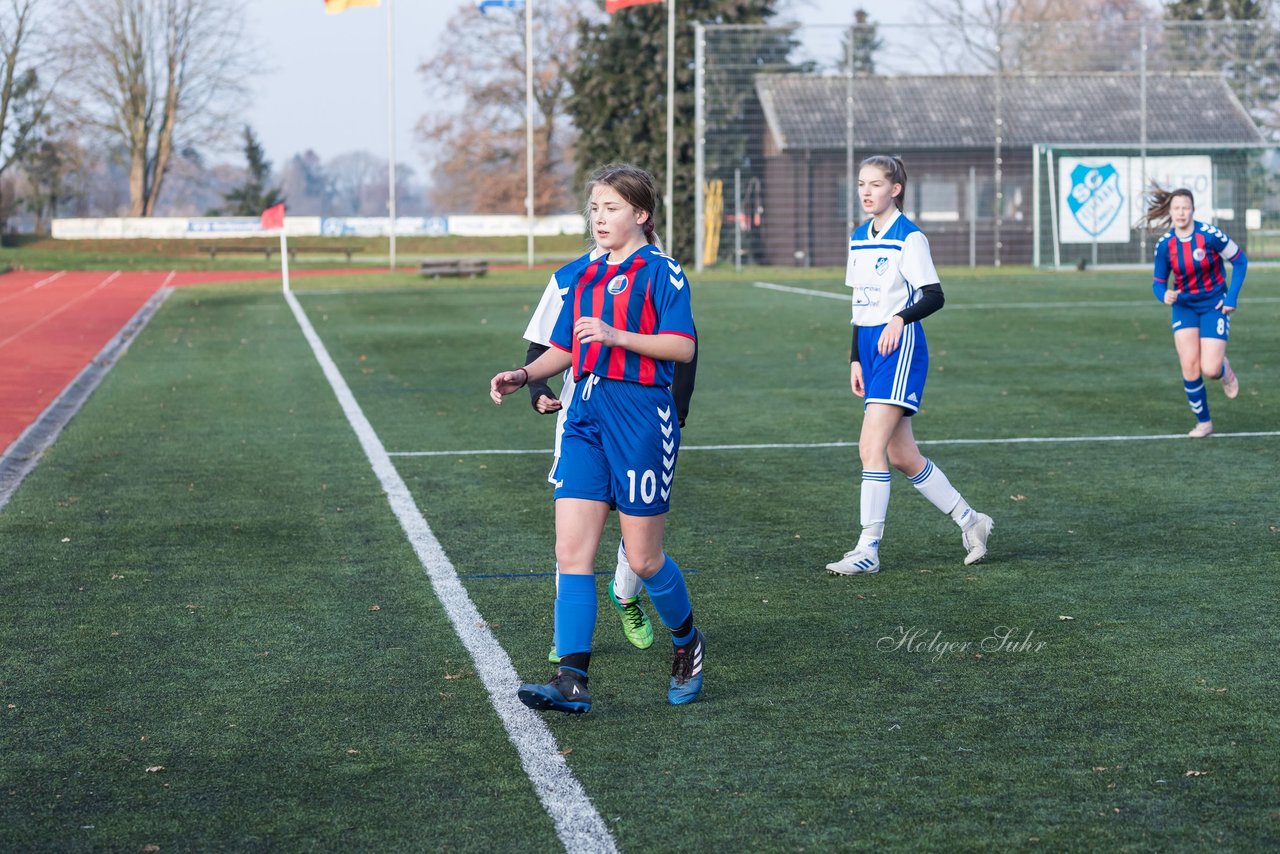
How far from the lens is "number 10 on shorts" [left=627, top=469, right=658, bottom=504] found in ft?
16.2

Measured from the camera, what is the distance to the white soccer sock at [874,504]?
7.29 meters

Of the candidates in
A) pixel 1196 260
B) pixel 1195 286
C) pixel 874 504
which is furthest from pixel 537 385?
pixel 1195 286

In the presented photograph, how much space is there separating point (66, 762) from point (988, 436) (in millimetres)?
8515

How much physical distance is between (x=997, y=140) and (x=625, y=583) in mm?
37991

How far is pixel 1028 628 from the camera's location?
614 centimetres

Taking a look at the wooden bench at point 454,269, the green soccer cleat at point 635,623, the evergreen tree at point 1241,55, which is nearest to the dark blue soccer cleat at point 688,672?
the green soccer cleat at point 635,623

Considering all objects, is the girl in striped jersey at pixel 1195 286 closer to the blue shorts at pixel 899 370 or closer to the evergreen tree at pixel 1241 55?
the blue shorts at pixel 899 370

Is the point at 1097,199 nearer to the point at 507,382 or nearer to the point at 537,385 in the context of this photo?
the point at 537,385

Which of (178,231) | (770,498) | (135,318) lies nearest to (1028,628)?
(770,498)

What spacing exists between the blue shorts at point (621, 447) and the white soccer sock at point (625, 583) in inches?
28.8

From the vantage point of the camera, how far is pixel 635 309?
4.94 metres

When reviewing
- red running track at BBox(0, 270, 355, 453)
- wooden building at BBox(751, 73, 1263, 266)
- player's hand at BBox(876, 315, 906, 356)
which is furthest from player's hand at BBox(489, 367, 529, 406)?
wooden building at BBox(751, 73, 1263, 266)

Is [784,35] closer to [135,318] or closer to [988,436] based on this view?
[135,318]

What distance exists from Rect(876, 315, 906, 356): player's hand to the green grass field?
1.02m
